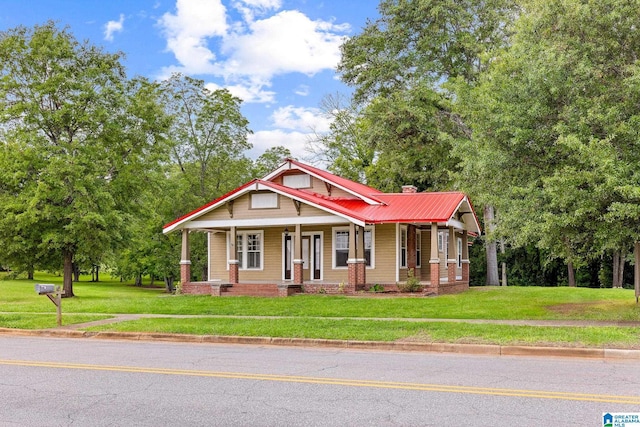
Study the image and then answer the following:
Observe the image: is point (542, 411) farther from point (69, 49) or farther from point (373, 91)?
point (373, 91)

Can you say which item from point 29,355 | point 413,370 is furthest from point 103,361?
point 413,370

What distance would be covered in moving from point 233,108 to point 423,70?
17.3 metres

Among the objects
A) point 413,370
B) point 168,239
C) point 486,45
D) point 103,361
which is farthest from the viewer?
point 168,239

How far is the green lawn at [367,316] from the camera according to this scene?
40.4 ft

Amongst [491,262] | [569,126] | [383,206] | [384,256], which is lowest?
[491,262]

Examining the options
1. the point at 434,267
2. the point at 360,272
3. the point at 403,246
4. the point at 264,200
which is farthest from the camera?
the point at 403,246

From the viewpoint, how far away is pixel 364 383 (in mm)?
8289

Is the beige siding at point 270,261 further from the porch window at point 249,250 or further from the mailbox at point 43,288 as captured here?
the mailbox at point 43,288

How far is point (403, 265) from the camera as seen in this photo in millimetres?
27578

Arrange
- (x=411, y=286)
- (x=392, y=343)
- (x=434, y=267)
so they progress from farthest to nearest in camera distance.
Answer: (x=434, y=267)
(x=411, y=286)
(x=392, y=343)

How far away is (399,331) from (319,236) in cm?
1507

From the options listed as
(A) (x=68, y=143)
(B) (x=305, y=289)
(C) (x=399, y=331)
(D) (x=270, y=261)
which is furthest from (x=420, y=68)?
(C) (x=399, y=331)

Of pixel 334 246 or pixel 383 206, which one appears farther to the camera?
pixel 383 206

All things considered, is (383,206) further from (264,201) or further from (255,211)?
(255,211)
